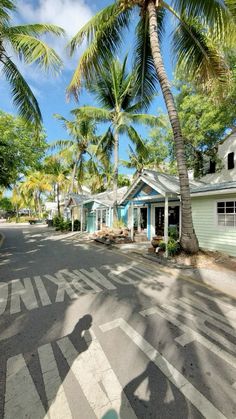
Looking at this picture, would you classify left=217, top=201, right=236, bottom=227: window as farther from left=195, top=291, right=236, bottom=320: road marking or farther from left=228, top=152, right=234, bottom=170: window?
left=228, top=152, right=234, bottom=170: window

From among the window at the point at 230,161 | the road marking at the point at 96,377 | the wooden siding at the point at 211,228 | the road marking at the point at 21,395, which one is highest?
the window at the point at 230,161

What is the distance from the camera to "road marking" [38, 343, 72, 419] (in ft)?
7.05

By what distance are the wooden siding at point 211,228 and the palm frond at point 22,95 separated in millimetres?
8829

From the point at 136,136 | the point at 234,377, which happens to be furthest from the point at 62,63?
the point at 234,377

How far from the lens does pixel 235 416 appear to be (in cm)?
212

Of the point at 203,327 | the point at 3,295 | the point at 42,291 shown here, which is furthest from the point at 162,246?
the point at 3,295

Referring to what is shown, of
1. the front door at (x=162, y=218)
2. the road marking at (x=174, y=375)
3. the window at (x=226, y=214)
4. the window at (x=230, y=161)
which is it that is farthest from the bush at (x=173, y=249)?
the window at (x=230, y=161)

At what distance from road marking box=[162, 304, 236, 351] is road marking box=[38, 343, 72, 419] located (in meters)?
2.36

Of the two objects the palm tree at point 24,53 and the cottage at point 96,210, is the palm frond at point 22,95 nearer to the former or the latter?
the palm tree at point 24,53

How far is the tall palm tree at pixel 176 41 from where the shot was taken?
7.71m

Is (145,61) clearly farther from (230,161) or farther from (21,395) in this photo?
(21,395)

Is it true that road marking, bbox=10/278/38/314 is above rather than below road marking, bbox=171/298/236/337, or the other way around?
above

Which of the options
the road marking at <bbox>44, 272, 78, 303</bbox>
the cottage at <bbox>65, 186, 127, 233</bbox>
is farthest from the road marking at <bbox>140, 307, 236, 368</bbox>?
the cottage at <bbox>65, 186, 127, 233</bbox>

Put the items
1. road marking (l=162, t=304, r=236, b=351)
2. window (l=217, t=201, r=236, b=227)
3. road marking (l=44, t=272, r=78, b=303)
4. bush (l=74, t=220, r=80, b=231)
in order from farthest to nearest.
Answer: bush (l=74, t=220, r=80, b=231) < window (l=217, t=201, r=236, b=227) < road marking (l=44, t=272, r=78, b=303) < road marking (l=162, t=304, r=236, b=351)
